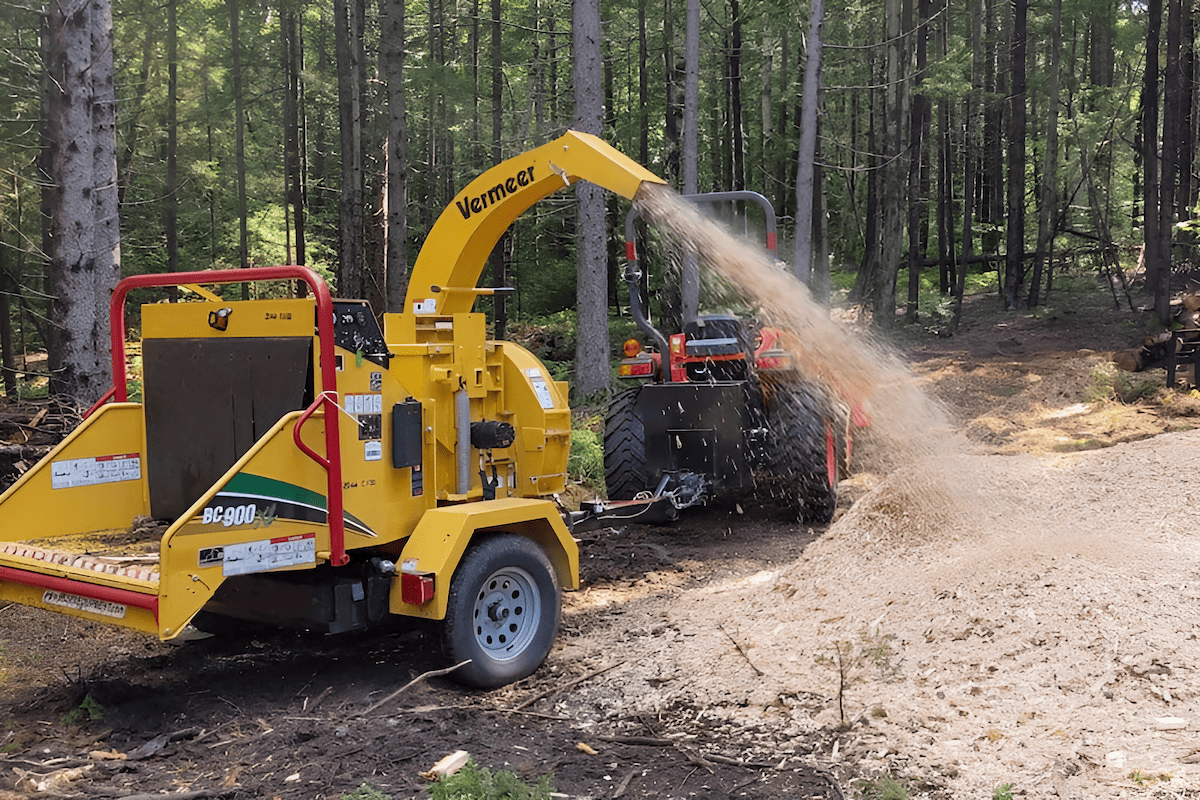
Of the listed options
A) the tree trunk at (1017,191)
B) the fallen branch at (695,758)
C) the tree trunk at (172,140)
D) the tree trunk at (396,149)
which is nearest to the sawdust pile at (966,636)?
the fallen branch at (695,758)

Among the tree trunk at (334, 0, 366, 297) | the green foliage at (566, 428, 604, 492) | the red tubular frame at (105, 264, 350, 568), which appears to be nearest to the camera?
the red tubular frame at (105, 264, 350, 568)

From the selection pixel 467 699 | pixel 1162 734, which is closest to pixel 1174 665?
pixel 1162 734

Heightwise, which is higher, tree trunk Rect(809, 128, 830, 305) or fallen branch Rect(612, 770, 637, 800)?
tree trunk Rect(809, 128, 830, 305)

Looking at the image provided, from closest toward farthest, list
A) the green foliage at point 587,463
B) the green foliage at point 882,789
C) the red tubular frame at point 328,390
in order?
the green foliage at point 882,789
the red tubular frame at point 328,390
the green foliage at point 587,463

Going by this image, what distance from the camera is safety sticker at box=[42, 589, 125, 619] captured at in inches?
163

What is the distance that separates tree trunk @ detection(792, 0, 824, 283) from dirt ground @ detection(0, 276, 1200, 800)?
35.3 feet

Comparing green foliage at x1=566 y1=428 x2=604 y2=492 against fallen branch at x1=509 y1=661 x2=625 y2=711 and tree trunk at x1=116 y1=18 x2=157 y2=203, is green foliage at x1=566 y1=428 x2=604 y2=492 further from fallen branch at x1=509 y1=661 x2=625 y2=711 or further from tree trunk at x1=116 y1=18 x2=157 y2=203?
tree trunk at x1=116 y1=18 x2=157 y2=203

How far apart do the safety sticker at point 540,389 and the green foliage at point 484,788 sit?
2722 mm

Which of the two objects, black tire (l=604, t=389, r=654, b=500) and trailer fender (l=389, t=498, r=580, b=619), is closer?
trailer fender (l=389, t=498, r=580, b=619)

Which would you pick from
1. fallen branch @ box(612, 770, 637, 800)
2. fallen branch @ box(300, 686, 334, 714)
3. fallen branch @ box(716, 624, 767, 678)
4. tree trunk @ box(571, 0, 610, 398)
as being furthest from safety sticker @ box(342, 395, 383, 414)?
tree trunk @ box(571, 0, 610, 398)

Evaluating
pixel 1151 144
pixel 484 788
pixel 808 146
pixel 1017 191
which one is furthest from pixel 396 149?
pixel 1151 144

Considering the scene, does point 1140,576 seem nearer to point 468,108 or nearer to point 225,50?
point 468,108

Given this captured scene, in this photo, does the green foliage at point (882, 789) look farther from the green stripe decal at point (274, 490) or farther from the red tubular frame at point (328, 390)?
the green stripe decal at point (274, 490)

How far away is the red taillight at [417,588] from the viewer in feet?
15.6
